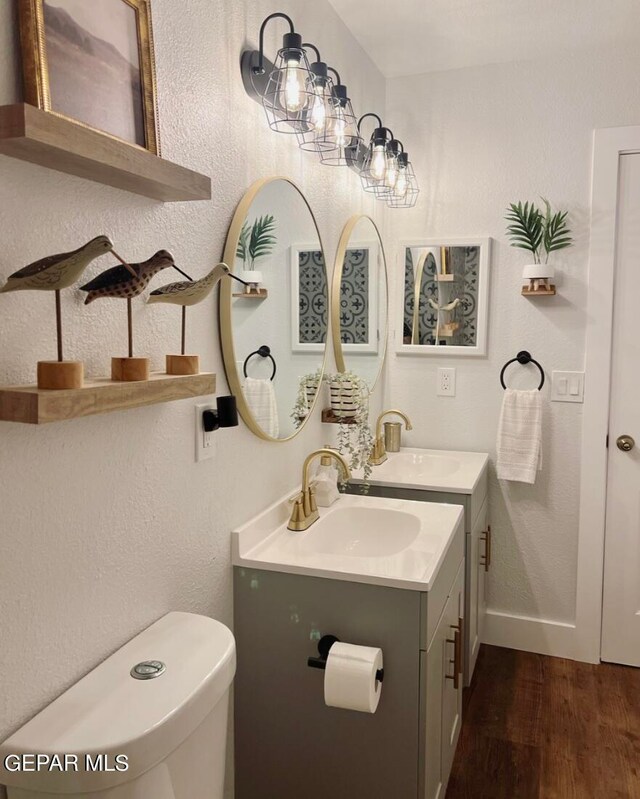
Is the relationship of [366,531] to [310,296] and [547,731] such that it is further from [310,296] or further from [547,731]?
[547,731]

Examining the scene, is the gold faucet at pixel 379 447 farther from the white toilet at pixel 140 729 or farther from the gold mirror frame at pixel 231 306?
the white toilet at pixel 140 729

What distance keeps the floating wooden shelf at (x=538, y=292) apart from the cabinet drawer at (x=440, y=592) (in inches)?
41.1

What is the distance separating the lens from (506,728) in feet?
7.41

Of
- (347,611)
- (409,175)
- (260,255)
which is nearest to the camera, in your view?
(347,611)

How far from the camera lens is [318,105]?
1.75m

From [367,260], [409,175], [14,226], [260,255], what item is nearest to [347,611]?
[260,255]

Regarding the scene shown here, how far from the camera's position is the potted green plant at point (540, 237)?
2.55m

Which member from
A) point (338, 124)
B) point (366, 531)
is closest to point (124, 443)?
point (366, 531)

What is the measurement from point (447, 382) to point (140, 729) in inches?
83.1

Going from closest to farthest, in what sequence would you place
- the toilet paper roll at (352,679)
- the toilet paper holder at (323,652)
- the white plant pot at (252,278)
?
the toilet paper roll at (352,679)
the toilet paper holder at (323,652)
the white plant pot at (252,278)

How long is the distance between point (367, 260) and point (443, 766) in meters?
1.71

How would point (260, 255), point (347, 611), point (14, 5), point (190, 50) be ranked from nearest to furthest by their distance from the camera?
point (14, 5)
point (190, 50)
point (347, 611)
point (260, 255)

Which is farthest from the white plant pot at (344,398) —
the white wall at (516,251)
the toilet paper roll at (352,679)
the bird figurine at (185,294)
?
the bird figurine at (185,294)

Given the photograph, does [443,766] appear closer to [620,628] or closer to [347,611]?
[347,611]
